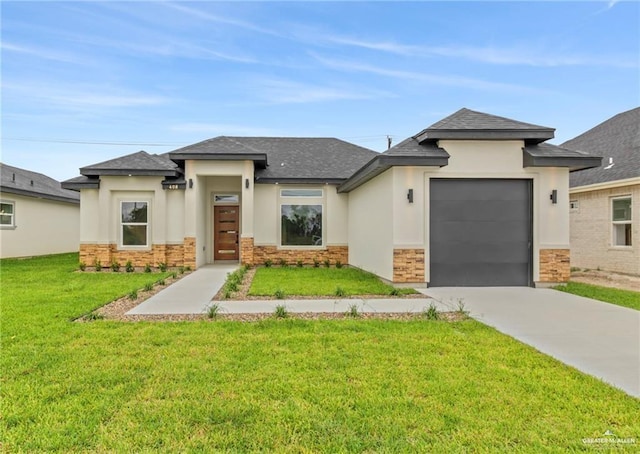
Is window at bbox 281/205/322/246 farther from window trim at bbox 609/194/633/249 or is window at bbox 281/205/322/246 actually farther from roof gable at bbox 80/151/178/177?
window trim at bbox 609/194/633/249

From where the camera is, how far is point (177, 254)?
13148 mm

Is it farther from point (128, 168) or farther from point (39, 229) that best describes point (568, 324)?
point (39, 229)

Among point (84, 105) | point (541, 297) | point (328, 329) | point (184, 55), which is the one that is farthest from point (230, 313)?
point (84, 105)

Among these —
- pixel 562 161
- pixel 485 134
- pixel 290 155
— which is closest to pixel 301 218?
pixel 290 155

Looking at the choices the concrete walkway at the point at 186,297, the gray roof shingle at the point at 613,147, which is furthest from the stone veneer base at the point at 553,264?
the concrete walkway at the point at 186,297

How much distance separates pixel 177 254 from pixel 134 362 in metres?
9.82

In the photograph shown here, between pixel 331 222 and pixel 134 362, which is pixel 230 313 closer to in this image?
pixel 134 362

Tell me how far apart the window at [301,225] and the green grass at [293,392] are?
9123mm

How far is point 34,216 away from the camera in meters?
17.3

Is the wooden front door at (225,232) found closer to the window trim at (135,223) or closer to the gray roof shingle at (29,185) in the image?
the window trim at (135,223)

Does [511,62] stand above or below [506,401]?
above

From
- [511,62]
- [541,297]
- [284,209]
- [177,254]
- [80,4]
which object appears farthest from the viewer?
[511,62]

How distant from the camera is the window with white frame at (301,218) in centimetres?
1430

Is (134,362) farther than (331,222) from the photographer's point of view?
No
